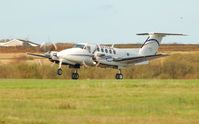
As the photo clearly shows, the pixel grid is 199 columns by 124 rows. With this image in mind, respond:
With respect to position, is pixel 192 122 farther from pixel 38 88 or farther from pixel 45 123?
pixel 38 88

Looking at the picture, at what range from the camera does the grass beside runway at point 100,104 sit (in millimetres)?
25159

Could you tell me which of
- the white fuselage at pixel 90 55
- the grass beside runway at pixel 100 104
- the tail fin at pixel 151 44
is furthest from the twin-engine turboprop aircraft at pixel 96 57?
the grass beside runway at pixel 100 104

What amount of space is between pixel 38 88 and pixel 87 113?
1463 cm

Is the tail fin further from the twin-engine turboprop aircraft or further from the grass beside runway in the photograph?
the grass beside runway

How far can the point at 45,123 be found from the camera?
77.3 feet

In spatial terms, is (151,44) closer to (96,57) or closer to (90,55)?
(96,57)

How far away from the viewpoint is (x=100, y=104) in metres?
31.5

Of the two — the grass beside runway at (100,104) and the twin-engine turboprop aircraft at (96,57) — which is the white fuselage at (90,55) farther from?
the grass beside runway at (100,104)

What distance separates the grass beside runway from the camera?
82.5 ft

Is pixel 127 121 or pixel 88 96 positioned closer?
pixel 127 121

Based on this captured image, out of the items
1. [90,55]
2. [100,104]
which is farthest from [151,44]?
[100,104]

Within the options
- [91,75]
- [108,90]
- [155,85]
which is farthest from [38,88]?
[91,75]

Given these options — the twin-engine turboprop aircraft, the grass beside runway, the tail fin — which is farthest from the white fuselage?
the grass beside runway

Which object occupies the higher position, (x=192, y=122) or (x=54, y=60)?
(x=54, y=60)
